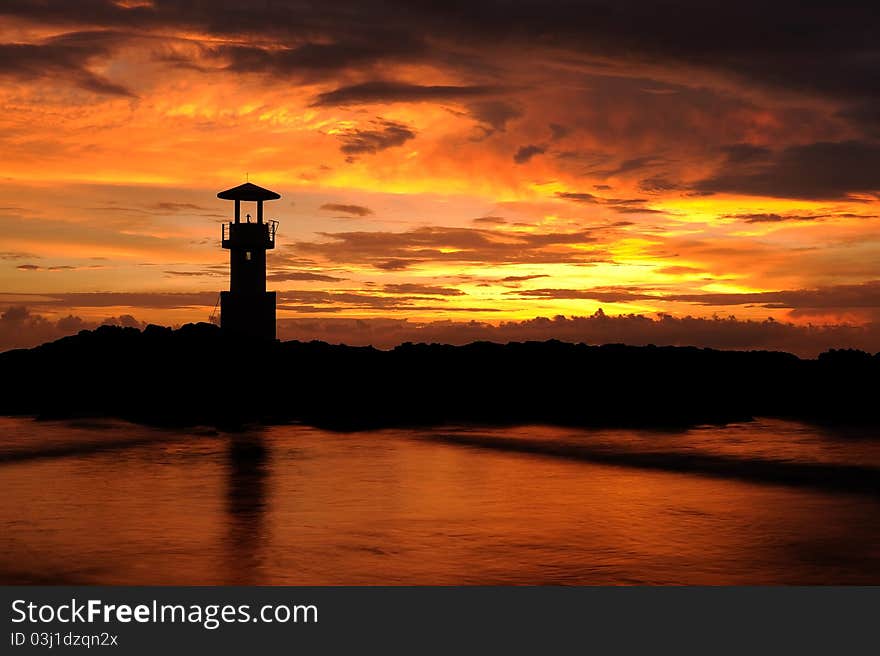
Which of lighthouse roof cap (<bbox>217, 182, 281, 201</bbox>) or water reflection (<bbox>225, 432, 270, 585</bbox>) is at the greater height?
lighthouse roof cap (<bbox>217, 182, 281, 201</bbox>)

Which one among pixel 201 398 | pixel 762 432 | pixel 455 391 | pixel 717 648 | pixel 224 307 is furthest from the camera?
pixel 455 391

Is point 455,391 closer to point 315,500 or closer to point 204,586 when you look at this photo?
point 315,500

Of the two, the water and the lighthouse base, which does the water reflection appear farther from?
the lighthouse base

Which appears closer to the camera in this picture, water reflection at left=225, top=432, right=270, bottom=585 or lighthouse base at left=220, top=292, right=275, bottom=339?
water reflection at left=225, top=432, right=270, bottom=585

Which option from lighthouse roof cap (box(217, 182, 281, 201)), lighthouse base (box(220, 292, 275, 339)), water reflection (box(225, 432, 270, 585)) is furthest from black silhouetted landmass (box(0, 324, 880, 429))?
water reflection (box(225, 432, 270, 585))

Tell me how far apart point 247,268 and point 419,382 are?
524 inches

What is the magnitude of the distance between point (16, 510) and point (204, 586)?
7.21 meters

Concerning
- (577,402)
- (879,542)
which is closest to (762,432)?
(577,402)

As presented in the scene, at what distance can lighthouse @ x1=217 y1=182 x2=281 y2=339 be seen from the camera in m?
41.4

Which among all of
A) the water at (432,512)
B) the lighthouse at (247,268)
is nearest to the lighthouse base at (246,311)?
the lighthouse at (247,268)

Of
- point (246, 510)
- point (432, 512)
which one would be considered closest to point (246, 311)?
point (246, 510)

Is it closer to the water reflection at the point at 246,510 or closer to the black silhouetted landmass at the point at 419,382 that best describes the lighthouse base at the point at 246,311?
the black silhouetted landmass at the point at 419,382

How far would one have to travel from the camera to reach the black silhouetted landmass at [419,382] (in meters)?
43.8

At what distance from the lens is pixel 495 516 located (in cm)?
1731
